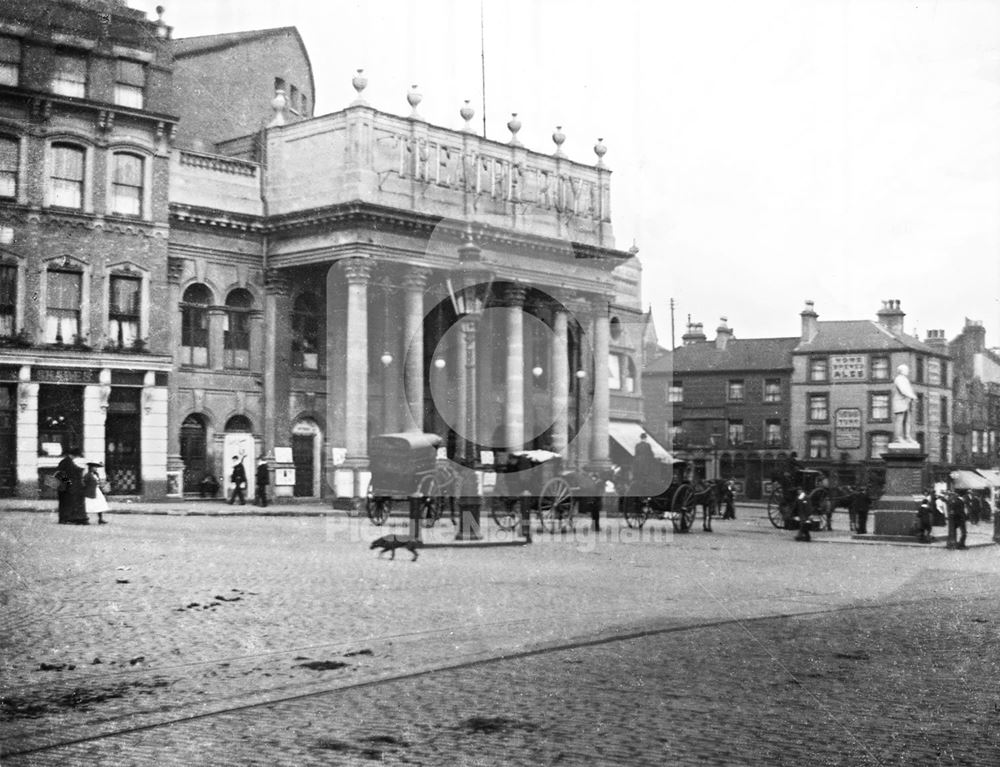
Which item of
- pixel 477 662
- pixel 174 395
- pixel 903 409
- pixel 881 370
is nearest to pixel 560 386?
pixel 174 395

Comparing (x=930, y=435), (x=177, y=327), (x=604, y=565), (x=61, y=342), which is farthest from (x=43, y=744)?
(x=930, y=435)

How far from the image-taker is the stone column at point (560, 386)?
162 feet

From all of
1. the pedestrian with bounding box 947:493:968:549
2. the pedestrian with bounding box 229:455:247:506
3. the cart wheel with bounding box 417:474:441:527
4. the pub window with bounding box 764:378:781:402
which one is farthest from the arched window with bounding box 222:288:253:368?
the pub window with bounding box 764:378:781:402

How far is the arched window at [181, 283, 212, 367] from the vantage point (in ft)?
133

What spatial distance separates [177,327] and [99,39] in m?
9.04

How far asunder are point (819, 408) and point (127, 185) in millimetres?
47902

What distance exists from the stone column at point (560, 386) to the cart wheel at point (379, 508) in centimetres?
2096

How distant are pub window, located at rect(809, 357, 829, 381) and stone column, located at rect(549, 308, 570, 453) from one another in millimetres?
28527

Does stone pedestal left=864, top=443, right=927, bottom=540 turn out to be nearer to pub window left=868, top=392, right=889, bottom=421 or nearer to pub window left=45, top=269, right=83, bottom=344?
pub window left=45, top=269, right=83, bottom=344

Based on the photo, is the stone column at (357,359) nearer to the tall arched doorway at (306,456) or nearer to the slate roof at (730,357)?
the tall arched doorway at (306,456)

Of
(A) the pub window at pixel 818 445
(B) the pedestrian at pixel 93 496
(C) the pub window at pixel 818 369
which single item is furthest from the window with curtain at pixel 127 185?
(A) the pub window at pixel 818 445

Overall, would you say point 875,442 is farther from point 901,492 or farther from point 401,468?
point 401,468

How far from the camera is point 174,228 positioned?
131ft

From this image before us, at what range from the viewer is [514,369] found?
46.8 m
